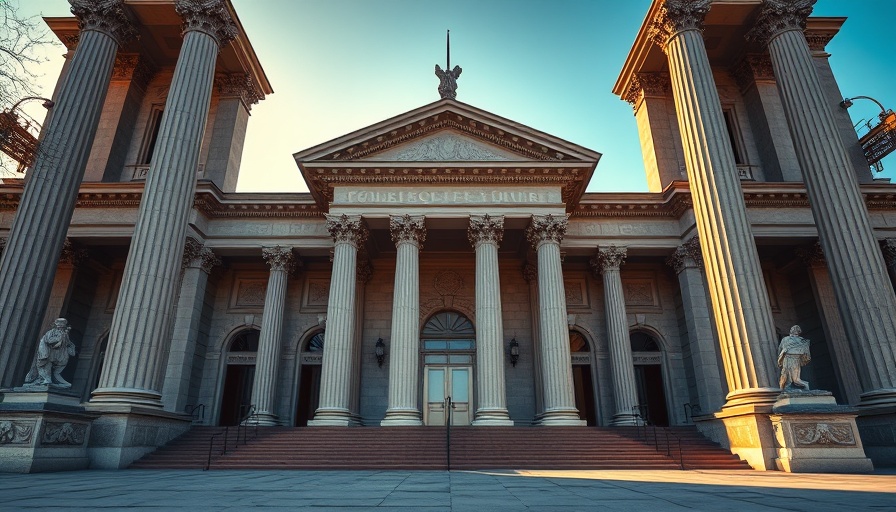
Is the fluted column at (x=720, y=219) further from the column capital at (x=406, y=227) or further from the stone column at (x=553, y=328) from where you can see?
the column capital at (x=406, y=227)

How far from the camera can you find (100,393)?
43.4 feet

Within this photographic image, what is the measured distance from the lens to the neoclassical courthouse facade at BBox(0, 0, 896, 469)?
1452cm

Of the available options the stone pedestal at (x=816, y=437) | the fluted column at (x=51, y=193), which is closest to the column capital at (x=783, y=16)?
the stone pedestal at (x=816, y=437)

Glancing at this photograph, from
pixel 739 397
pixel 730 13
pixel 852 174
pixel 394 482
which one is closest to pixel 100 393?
pixel 394 482

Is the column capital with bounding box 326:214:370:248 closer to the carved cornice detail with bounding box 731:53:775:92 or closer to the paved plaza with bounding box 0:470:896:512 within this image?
the paved plaza with bounding box 0:470:896:512

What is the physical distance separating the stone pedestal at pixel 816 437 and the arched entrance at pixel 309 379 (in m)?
17.0

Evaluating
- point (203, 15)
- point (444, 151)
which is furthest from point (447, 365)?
point (203, 15)

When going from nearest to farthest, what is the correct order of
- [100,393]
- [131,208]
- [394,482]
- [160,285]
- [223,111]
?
[394,482], [100,393], [160,285], [131,208], [223,111]

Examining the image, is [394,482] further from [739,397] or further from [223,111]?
[223,111]

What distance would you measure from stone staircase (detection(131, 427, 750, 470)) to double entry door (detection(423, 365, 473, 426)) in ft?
18.4

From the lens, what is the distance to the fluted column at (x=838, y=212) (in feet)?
45.0

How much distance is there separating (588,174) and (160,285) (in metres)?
15.6

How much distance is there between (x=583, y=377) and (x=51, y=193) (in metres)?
21.2

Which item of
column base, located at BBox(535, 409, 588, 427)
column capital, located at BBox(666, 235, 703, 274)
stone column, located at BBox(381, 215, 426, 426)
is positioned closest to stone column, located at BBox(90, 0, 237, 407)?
stone column, located at BBox(381, 215, 426, 426)
